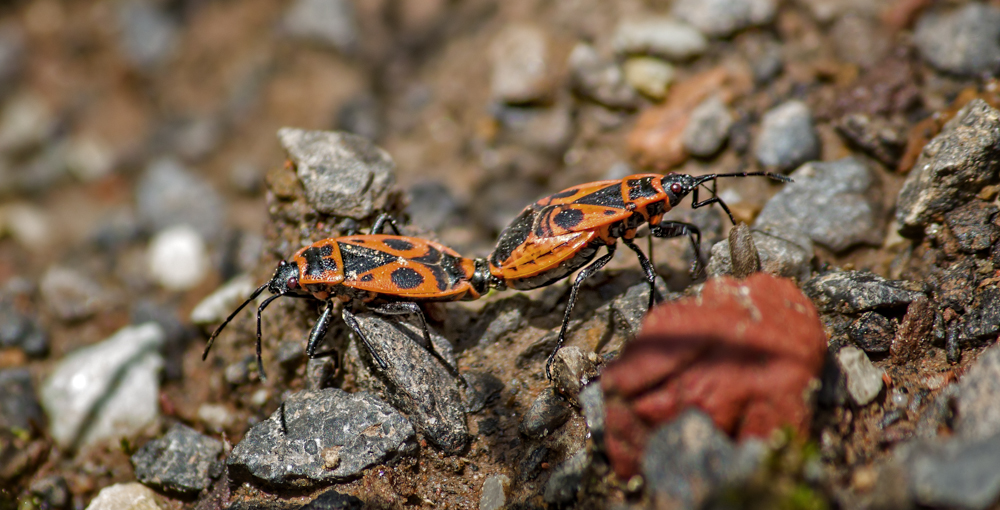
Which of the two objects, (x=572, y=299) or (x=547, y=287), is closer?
(x=572, y=299)

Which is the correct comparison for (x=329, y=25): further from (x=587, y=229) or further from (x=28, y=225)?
(x=587, y=229)

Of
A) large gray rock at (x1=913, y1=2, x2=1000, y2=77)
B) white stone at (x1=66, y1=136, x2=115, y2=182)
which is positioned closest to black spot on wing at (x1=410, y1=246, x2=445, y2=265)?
large gray rock at (x1=913, y1=2, x2=1000, y2=77)

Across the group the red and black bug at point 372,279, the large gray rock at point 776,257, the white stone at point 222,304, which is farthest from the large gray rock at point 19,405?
the large gray rock at point 776,257

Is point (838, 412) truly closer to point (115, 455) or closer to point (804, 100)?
point (804, 100)

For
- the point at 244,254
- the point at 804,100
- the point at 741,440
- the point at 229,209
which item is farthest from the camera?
the point at 229,209

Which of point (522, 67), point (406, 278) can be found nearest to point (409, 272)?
point (406, 278)

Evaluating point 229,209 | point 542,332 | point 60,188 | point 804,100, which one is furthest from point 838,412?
Answer: point 60,188
